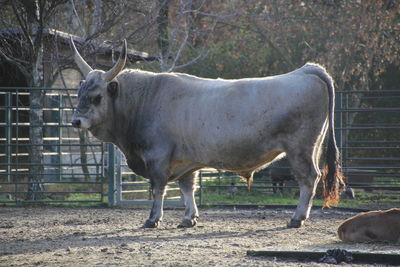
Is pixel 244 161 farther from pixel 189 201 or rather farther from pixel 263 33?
pixel 263 33

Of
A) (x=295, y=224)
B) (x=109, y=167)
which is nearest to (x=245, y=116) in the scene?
(x=295, y=224)

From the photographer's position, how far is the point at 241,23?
2488 centimetres

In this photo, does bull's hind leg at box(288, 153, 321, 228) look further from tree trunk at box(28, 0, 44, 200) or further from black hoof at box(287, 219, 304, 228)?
tree trunk at box(28, 0, 44, 200)

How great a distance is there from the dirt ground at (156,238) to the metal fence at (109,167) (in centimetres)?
92

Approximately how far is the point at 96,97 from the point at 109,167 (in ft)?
10.7

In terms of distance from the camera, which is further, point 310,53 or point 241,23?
point 241,23

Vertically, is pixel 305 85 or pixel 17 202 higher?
pixel 305 85

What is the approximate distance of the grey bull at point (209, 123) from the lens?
9250 mm

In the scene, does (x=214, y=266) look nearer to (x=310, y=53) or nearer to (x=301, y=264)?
(x=301, y=264)

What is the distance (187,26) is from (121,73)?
9644 millimetres

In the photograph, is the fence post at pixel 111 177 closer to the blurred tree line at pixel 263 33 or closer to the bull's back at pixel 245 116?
the blurred tree line at pixel 263 33

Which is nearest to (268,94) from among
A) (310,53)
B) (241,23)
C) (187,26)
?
(187,26)

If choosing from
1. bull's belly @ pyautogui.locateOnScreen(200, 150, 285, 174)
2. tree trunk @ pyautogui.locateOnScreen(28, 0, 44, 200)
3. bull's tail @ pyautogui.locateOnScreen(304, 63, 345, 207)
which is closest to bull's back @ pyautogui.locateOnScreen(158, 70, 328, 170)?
bull's belly @ pyautogui.locateOnScreen(200, 150, 285, 174)

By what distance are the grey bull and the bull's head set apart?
13 millimetres
